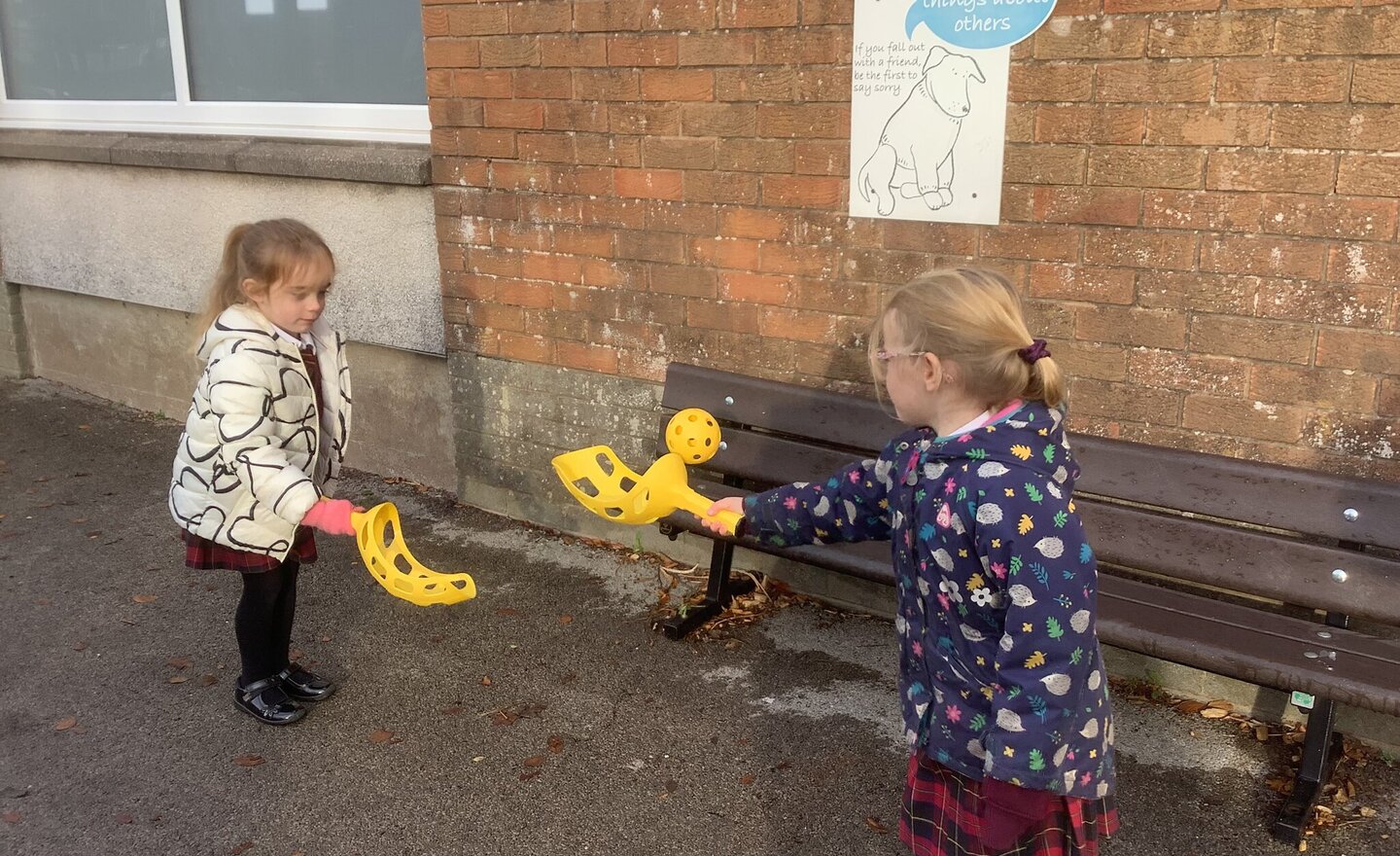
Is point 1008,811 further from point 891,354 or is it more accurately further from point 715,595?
point 715,595

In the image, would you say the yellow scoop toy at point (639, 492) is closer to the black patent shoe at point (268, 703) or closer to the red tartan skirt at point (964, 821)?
the red tartan skirt at point (964, 821)

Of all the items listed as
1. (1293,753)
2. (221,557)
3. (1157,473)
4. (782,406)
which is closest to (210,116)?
(221,557)

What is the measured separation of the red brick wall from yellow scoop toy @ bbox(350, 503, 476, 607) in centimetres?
170

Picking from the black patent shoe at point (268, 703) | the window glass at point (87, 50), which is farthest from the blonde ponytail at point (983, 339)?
the window glass at point (87, 50)

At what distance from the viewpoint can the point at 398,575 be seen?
2.80 m

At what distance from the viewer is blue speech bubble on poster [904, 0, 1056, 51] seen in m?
3.39

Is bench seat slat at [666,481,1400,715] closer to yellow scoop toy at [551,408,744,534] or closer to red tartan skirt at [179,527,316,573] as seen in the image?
yellow scoop toy at [551,408,744,534]

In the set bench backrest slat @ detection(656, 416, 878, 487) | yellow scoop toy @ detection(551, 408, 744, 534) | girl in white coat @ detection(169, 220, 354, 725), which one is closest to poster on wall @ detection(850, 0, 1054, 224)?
bench backrest slat @ detection(656, 416, 878, 487)

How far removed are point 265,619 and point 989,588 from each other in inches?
93.8

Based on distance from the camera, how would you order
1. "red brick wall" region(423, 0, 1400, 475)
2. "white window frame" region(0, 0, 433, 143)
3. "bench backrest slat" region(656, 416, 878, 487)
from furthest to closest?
"white window frame" region(0, 0, 433, 143)
"bench backrest slat" region(656, 416, 878, 487)
"red brick wall" region(423, 0, 1400, 475)

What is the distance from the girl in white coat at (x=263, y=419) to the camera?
123 inches

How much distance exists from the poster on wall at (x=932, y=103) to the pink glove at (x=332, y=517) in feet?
6.20

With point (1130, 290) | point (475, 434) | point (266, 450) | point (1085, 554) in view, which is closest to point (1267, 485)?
point (1130, 290)

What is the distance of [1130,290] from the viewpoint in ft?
11.2
